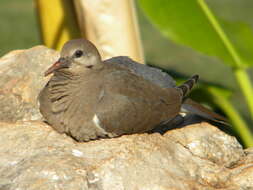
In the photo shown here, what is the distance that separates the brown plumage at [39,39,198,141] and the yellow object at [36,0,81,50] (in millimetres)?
1662

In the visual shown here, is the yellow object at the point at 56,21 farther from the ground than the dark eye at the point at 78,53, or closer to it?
closer to it

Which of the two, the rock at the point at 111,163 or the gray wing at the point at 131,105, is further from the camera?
the gray wing at the point at 131,105

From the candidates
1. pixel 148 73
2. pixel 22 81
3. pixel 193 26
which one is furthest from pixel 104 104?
pixel 193 26

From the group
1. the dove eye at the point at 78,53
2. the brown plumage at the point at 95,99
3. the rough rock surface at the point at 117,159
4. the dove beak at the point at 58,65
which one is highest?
the dove eye at the point at 78,53

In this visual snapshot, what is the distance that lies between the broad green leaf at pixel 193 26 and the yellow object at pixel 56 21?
33.2 inches

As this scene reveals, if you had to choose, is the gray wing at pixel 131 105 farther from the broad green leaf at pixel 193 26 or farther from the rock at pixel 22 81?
the broad green leaf at pixel 193 26

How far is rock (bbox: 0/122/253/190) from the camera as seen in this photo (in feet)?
10.3

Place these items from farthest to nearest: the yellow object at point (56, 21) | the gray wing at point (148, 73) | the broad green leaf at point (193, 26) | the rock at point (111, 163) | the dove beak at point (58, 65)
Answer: the yellow object at point (56, 21) → the broad green leaf at point (193, 26) → the gray wing at point (148, 73) → the dove beak at point (58, 65) → the rock at point (111, 163)

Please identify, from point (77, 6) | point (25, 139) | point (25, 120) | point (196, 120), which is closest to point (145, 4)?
point (77, 6)

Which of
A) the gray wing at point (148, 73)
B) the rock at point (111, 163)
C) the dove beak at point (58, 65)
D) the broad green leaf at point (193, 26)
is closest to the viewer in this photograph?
the rock at point (111, 163)

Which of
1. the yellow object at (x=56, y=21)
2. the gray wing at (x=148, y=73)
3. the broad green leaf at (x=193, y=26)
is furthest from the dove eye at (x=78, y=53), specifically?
the yellow object at (x=56, y=21)

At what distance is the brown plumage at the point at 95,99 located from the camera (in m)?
3.60

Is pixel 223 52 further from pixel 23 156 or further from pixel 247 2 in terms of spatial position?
pixel 247 2

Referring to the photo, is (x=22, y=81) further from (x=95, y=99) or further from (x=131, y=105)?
(x=131, y=105)
